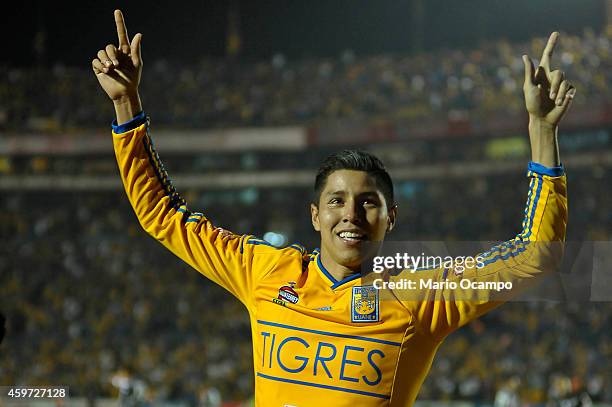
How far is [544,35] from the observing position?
24.2 meters

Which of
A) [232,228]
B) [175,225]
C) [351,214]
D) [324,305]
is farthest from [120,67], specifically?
[232,228]

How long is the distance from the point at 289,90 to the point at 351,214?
981 inches

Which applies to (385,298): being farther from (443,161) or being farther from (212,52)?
(212,52)

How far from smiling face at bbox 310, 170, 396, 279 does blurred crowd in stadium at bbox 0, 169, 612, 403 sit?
11.8m

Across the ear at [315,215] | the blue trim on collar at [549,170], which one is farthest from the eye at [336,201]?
the blue trim on collar at [549,170]

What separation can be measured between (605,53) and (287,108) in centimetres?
971

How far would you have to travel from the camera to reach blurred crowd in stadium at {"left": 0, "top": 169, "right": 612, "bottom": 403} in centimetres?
1648

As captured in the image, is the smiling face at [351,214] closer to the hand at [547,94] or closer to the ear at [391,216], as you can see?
the ear at [391,216]

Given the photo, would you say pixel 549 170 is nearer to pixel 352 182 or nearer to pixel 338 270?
pixel 352 182

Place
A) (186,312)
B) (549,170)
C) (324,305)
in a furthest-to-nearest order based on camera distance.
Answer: (186,312)
(324,305)
(549,170)

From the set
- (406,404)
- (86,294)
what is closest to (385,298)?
(406,404)

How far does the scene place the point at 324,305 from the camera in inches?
105

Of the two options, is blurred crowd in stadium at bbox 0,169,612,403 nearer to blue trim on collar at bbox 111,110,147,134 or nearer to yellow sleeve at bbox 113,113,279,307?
yellow sleeve at bbox 113,113,279,307

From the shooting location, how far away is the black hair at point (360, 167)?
2600 millimetres
